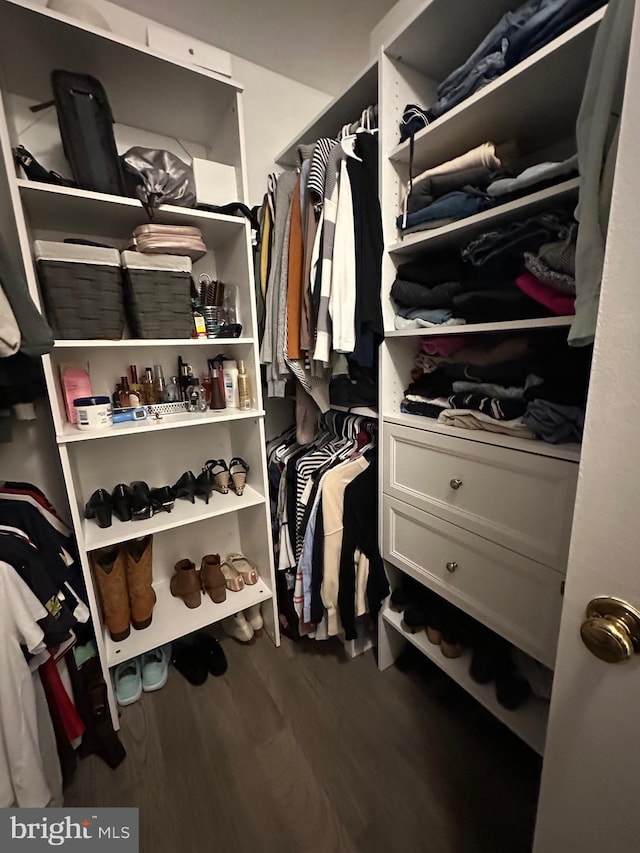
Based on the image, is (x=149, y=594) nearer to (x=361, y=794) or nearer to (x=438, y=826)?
(x=361, y=794)

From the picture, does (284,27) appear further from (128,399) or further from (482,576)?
(482,576)

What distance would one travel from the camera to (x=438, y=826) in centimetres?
98

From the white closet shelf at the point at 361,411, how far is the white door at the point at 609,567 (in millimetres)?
859

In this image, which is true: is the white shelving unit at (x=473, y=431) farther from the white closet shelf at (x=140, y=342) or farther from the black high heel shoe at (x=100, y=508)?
the black high heel shoe at (x=100, y=508)

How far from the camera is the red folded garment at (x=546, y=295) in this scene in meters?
→ 0.74

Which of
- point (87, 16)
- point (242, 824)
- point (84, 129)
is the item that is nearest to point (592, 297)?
point (84, 129)

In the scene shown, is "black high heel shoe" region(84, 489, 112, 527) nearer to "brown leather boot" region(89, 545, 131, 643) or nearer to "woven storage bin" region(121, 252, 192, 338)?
"brown leather boot" region(89, 545, 131, 643)

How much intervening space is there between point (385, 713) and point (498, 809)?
39 cm

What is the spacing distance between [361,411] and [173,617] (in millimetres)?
1112

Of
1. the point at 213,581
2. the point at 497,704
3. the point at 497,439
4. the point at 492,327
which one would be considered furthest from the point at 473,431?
the point at 213,581

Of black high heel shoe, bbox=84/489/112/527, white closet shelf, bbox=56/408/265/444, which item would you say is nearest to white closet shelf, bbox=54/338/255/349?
white closet shelf, bbox=56/408/265/444

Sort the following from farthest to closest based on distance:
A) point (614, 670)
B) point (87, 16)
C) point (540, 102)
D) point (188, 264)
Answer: point (188, 264) → point (87, 16) → point (540, 102) → point (614, 670)

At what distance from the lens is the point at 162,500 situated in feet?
4.52

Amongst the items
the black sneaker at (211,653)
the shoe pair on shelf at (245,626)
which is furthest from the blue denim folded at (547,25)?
the black sneaker at (211,653)
